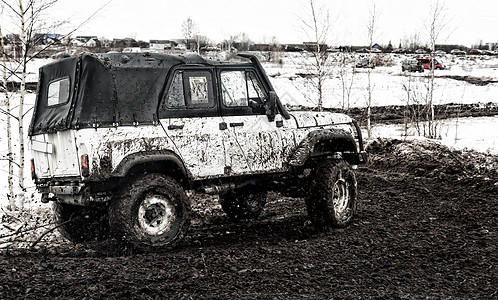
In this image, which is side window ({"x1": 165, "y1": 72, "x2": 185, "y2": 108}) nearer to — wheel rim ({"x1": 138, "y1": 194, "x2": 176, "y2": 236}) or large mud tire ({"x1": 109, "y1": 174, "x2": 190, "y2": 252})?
large mud tire ({"x1": 109, "y1": 174, "x2": 190, "y2": 252})

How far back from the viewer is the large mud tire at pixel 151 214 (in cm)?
599

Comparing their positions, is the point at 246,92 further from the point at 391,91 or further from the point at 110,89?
the point at 391,91

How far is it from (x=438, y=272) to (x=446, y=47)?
91.2 metres

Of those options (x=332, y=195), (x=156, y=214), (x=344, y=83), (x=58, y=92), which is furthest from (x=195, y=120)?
(x=344, y=83)

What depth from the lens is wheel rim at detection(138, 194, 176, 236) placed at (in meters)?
6.16

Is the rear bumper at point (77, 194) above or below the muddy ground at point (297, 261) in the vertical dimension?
above

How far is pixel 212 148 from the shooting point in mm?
6734

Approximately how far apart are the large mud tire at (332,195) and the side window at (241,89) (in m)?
1.36

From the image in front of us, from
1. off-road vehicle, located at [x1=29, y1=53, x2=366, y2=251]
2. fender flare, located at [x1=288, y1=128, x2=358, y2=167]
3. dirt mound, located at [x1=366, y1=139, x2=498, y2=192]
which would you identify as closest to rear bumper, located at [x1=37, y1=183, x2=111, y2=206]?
off-road vehicle, located at [x1=29, y1=53, x2=366, y2=251]

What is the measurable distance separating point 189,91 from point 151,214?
1585 mm

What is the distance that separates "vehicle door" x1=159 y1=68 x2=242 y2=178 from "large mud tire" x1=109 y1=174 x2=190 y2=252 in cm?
45

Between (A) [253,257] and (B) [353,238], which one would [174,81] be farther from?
(B) [353,238]

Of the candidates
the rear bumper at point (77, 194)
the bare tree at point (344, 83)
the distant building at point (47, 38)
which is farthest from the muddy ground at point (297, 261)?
the bare tree at point (344, 83)

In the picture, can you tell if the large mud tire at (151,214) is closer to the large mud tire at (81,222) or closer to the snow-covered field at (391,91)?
the large mud tire at (81,222)
